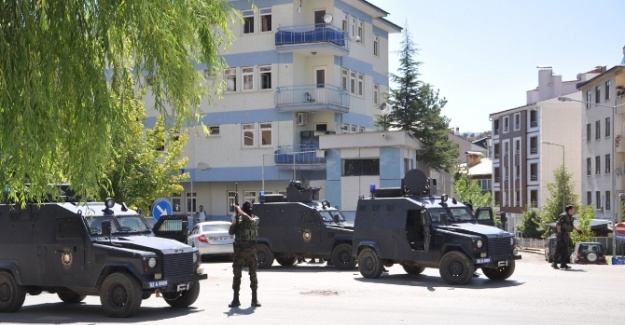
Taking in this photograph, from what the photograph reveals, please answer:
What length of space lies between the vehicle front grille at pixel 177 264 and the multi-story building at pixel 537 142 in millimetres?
64627

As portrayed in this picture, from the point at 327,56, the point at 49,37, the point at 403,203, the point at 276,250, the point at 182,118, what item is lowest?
the point at 276,250

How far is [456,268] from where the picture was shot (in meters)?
19.5

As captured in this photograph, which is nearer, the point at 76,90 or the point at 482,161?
the point at 76,90

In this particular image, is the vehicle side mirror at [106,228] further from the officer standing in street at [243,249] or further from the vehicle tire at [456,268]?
the vehicle tire at [456,268]

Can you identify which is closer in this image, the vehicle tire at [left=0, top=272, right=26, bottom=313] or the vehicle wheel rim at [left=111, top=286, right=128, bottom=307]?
the vehicle wheel rim at [left=111, top=286, right=128, bottom=307]

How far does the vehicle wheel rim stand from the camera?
1448 centimetres

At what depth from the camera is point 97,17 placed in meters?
10.0

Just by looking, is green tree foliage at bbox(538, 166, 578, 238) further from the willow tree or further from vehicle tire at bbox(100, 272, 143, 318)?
the willow tree

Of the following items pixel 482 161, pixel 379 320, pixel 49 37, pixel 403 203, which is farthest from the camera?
pixel 482 161

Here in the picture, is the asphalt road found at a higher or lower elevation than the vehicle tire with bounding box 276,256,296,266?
higher

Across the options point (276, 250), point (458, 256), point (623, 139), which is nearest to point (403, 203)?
point (458, 256)

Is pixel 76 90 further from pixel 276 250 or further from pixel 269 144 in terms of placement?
pixel 269 144

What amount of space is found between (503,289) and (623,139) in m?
45.9

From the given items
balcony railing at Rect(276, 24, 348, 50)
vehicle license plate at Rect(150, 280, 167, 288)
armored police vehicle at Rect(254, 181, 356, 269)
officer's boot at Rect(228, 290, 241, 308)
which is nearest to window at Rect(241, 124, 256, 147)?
balcony railing at Rect(276, 24, 348, 50)
